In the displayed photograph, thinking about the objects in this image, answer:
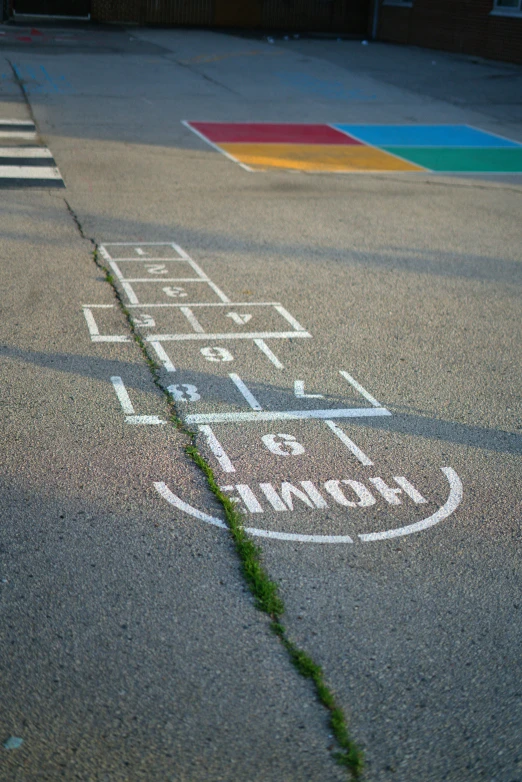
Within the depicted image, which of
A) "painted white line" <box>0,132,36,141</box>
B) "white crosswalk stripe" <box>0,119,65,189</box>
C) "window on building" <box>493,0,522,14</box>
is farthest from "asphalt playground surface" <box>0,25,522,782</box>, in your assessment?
"window on building" <box>493,0,522,14</box>

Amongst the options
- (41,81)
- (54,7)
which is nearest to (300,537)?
(41,81)

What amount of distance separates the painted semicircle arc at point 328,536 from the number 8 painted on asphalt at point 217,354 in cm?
200

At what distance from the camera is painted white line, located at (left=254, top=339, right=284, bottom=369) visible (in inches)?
274

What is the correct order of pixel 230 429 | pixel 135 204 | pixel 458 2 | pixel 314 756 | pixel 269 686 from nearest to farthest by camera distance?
pixel 314 756, pixel 269 686, pixel 230 429, pixel 135 204, pixel 458 2

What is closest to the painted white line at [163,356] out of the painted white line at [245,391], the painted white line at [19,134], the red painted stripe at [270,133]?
the painted white line at [245,391]

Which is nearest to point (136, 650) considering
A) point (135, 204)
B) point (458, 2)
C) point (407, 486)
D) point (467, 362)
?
point (407, 486)

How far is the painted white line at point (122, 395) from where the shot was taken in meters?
6.09

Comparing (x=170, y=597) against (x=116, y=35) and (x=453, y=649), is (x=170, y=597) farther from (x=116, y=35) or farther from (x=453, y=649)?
(x=116, y=35)

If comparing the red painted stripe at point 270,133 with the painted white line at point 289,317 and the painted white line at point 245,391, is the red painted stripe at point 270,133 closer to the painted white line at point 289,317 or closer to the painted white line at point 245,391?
the painted white line at point 289,317

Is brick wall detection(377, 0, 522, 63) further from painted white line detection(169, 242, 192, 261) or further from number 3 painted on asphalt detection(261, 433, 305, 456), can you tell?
number 3 painted on asphalt detection(261, 433, 305, 456)

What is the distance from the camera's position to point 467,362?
7.26m

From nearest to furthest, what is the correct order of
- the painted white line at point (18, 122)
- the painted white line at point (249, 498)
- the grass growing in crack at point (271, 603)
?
1. the grass growing in crack at point (271, 603)
2. the painted white line at point (249, 498)
3. the painted white line at point (18, 122)

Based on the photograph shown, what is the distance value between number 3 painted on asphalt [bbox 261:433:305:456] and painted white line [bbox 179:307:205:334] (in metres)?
2.00

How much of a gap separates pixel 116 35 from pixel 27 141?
2281cm
